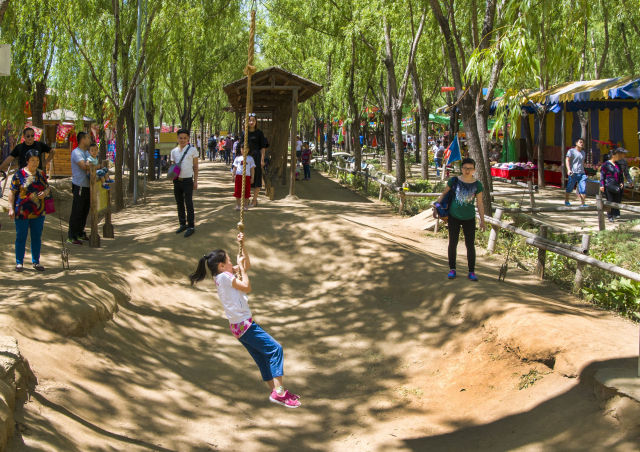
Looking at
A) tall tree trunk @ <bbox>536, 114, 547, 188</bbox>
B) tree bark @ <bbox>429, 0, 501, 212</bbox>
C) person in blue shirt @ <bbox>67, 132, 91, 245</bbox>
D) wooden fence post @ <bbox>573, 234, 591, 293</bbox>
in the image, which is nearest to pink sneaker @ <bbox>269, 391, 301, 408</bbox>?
wooden fence post @ <bbox>573, 234, 591, 293</bbox>

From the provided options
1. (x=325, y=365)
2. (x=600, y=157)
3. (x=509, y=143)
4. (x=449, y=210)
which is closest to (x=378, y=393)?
(x=325, y=365)

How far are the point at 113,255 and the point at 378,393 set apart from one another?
17.6 feet

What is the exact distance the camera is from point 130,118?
65.8 ft

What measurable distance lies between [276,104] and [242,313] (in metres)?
15.0

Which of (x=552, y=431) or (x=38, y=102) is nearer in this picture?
(x=552, y=431)

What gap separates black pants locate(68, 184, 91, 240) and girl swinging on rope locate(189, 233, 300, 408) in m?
5.82

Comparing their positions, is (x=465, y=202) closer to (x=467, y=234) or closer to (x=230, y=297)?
(x=467, y=234)

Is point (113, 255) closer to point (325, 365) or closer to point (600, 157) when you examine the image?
point (325, 365)

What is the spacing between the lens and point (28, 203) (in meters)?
8.12

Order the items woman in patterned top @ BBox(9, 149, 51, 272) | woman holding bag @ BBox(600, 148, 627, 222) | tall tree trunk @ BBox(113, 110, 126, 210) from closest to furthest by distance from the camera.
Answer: woman in patterned top @ BBox(9, 149, 51, 272), woman holding bag @ BBox(600, 148, 627, 222), tall tree trunk @ BBox(113, 110, 126, 210)

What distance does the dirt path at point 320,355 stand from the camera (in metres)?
4.91

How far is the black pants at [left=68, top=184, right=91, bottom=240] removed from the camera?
1045 centimetres

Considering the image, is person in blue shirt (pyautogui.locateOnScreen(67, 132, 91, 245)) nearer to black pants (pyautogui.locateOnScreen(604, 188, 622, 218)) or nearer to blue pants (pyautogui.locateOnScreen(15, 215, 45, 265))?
blue pants (pyautogui.locateOnScreen(15, 215, 45, 265))

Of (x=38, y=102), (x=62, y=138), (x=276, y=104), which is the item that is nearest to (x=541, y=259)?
(x=276, y=104)
